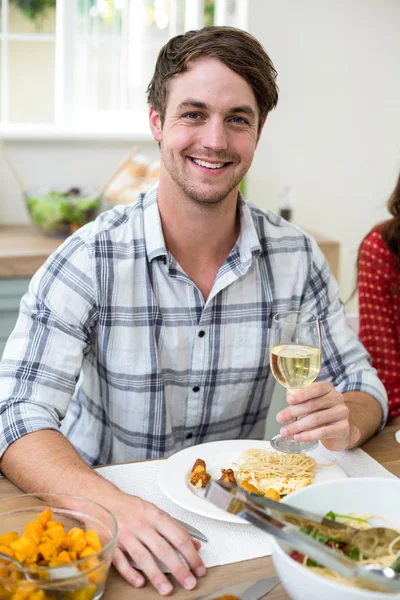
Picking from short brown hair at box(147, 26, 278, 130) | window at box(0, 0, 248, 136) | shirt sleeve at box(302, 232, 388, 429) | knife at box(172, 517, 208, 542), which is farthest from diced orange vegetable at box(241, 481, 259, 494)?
window at box(0, 0, 248, 136)

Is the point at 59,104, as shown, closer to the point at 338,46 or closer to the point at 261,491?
the point at 338,46

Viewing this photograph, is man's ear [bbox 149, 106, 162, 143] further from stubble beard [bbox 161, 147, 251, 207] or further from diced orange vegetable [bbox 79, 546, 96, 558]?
diced orange vegetable [bbox 79, 546, 96, 558]

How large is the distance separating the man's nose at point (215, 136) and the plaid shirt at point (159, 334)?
186mm

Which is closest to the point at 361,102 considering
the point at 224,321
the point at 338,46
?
the point at 338,46

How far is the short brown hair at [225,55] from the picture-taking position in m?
1.53

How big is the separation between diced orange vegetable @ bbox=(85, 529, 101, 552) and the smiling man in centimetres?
51

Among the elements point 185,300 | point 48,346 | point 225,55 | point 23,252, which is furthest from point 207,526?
point 23,252

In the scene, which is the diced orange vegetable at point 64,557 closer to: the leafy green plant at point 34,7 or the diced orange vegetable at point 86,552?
the diced orange vegetable at point 86,552

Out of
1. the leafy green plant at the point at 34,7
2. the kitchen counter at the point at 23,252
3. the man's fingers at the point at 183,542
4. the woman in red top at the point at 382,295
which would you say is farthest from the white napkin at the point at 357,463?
the leafy green plant at the point at 34,7

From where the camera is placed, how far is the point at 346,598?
738 mm

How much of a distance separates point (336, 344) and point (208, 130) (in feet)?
1.74

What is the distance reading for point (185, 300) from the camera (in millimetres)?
1604

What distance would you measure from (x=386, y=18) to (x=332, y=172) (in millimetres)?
810

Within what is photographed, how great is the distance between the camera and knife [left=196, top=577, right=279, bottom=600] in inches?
35.1
